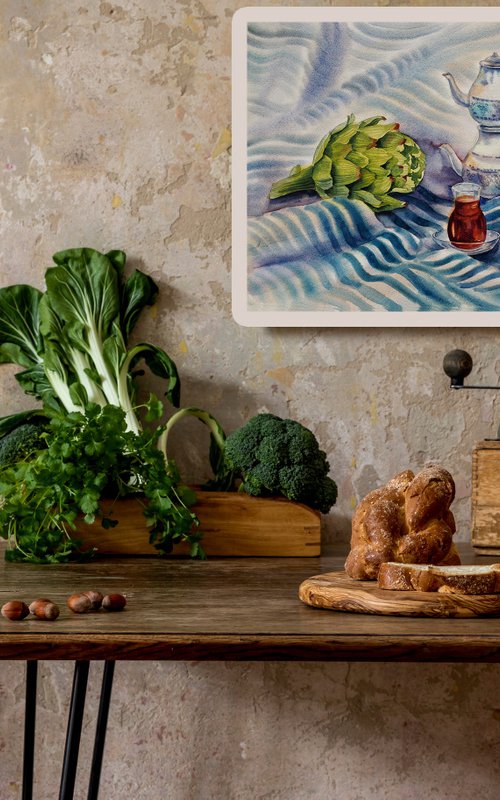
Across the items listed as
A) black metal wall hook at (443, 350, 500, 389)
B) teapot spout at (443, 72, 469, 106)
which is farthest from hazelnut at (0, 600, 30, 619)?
teapot spout at (443, 72, 469, 106)

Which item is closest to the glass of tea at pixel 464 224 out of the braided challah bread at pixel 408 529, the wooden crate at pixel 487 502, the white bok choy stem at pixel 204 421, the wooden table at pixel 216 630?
the wooden crate at pixel 487 502

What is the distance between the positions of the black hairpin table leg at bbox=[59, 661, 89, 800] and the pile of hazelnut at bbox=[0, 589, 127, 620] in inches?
4.6

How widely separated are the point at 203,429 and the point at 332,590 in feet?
2.91

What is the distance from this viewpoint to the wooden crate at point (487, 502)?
183cm

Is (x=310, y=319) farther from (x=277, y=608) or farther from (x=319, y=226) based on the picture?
(x=277, y=608)

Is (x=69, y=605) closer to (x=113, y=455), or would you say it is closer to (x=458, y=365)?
(x=113, y=455)

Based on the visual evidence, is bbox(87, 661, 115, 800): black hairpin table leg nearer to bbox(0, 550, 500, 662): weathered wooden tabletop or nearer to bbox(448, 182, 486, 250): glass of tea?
bbox(0, 550, 500, 662): weathered wooden tabletop

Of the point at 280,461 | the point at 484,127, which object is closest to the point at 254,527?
the point at 280,461

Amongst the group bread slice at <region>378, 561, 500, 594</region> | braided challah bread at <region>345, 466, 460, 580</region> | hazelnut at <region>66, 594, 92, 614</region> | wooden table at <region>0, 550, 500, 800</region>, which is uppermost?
braided challah bread at <region>345, 466, 460, 580</region>

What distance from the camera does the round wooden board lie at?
1276 millimetres

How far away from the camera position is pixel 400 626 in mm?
1222

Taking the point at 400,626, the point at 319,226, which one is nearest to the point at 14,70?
the point at 319,226

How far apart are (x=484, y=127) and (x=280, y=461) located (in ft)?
3.15

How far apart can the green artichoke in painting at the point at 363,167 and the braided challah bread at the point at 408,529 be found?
902 mm
